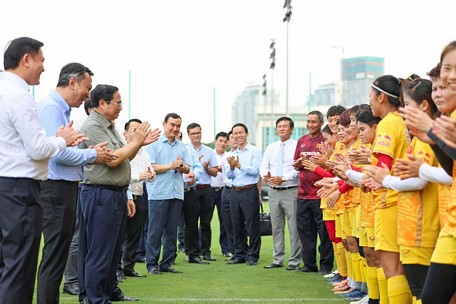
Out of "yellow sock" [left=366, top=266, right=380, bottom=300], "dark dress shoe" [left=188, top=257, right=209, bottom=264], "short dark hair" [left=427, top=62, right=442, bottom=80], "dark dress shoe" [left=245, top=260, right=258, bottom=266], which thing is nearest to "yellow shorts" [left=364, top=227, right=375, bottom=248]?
"yellow sock" [left=366, top=266, right=380, bottom=300]

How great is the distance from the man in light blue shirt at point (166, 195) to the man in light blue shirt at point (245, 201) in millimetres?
1351

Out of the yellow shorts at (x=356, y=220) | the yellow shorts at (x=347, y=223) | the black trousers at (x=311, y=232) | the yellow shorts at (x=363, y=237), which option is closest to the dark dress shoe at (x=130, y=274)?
the black trousers at (x=311, y=232)

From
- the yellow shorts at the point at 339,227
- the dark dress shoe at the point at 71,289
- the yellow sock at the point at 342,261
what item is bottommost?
the dark dress shoe at the point at 71,289

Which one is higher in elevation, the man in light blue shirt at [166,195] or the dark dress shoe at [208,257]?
the man in light blue shirt at [166,195]

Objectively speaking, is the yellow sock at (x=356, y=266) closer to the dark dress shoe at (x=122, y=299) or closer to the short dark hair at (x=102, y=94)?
the dark dress shoe at (x=122, y=299)

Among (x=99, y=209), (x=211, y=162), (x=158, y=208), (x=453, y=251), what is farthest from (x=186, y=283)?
(x=453, y=251)

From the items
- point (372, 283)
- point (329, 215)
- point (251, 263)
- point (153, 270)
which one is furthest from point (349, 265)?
point (251, 263)

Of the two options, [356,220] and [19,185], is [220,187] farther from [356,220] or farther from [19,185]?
[19,185]

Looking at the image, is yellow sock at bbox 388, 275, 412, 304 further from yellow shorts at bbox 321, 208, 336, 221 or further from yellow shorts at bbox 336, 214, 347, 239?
yellow shorts at bbox 321, 208, 336, 221

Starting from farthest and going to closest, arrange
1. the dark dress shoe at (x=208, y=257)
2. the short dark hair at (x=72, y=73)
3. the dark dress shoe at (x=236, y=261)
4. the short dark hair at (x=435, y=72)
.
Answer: the dark dress shoe at (x=208, y=257), the dark dress shoe at (x=236, y=261), the short dark hair at (x=72, y=73), the short dark hair at (x=435, y=72)

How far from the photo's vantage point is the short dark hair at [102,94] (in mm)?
7852

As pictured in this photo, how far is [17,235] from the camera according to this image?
18.5 feet

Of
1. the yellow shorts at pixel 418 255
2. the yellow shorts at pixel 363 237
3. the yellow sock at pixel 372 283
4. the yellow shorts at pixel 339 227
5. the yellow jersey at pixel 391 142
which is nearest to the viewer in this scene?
the yellow shorts at pixel 418 255

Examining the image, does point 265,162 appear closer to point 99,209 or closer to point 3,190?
point 99,209
